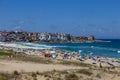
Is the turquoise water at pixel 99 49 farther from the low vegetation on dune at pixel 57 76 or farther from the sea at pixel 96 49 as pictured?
the low vegetation on dune at pixel 57 76

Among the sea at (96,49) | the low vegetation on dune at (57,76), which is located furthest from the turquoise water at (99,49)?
the low vegetation on dune at (57,76)

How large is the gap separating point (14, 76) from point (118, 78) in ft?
24.7

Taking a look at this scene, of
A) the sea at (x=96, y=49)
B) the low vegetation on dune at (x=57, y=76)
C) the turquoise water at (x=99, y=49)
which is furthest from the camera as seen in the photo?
the sea at (x=96, y=49)

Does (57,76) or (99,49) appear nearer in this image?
(57,76)

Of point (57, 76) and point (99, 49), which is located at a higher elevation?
point (57, 76)

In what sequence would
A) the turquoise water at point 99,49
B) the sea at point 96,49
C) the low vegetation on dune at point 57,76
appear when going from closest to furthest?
1. the low vegetation on dune at point 57,76
2. the turquoise water at point 99,49
3. the sea at point 96,49

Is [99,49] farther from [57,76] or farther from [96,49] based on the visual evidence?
[57,76]

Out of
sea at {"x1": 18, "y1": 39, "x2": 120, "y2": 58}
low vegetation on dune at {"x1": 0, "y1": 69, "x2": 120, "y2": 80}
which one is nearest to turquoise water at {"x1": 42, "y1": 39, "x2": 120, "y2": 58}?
sea at {"x1": 18, "y1": 39, "x2": 120, "y2": 58}

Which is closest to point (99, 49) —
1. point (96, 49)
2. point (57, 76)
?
point (96, 49)

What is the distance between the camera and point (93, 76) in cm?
2345

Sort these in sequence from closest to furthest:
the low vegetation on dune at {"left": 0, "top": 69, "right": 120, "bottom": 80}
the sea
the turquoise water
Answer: the low vegetation on dune at {"left": 0, "top": 69, "right": 120, "bottom": 80}
the turquoise water
the sea

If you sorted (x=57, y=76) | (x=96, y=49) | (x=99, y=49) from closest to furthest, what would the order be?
(x=57, y=76), (x=96, y=49), (x=99, y=49)

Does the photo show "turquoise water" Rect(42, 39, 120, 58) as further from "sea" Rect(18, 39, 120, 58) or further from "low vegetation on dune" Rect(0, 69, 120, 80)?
"low vegetation on dune" Rect(0, 69, 120, 80)

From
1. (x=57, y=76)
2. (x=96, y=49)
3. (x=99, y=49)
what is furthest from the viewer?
(x=99, y=49)
